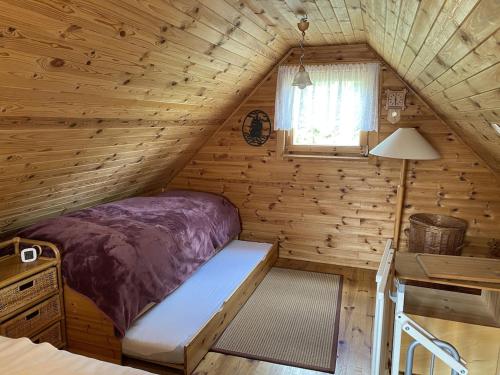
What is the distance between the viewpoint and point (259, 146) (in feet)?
13.0

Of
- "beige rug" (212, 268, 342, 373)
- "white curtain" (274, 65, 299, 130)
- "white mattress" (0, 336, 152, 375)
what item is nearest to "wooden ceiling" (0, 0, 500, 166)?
"white curtain" (274, 65, 299, 130)

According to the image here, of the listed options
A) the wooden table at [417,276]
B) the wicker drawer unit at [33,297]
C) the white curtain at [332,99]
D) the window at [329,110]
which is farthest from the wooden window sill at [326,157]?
the wicker drawer unit at [33,297]

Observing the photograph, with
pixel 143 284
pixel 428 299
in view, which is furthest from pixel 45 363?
pixel 428 299

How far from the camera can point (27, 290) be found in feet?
6.69

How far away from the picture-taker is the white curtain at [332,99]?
3461mm

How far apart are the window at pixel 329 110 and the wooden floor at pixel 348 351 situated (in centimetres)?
135

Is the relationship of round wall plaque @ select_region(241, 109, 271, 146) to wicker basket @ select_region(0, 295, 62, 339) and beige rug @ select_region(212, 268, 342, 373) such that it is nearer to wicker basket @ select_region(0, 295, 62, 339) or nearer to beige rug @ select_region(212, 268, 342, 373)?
beige rug @ select_region(212, 268, 342, 373)

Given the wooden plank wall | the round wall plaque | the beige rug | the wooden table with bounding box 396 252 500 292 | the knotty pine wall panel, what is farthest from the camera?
the round wall plaque

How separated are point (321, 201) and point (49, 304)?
2.62 meters

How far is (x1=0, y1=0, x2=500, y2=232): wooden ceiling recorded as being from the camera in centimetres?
135

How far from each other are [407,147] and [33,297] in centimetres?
289

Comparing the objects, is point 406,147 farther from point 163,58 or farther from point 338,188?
Answer: point 163,58

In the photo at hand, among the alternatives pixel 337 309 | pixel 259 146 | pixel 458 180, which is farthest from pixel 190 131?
pixel 458 180

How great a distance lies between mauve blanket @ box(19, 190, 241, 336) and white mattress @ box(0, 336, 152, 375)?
79cm
